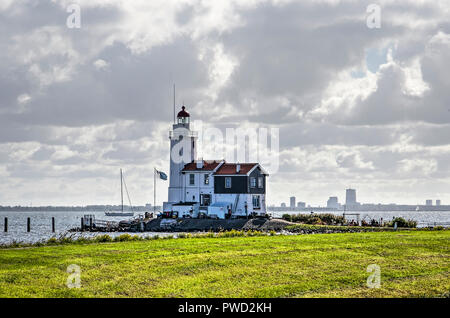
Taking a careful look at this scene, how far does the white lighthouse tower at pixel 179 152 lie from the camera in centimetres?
7694

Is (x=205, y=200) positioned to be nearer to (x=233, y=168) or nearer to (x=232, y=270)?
(x=233, y=168)

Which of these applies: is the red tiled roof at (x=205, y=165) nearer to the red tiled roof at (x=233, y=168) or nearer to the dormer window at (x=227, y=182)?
the red tiled roof at (x=233, y=168)

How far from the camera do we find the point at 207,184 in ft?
248

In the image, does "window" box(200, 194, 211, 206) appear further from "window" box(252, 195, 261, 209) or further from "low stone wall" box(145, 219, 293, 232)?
"window" box(252, 195, 261, 209)

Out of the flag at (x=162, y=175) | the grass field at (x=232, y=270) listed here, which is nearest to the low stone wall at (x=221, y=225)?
the flag at (x=162, y=175)

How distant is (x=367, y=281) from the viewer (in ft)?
65.5

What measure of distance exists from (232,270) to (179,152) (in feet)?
186

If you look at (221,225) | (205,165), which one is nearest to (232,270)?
(221,225)
